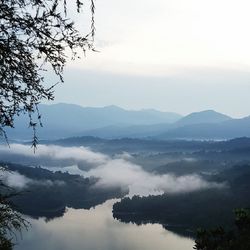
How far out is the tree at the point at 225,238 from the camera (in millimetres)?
21125

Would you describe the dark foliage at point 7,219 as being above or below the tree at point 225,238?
above

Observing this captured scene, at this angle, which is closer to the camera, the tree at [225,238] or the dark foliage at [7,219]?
the dark foliage at [7,219]

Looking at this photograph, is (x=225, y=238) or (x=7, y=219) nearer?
(x=7, y=219)

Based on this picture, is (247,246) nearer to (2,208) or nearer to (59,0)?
(2,208)

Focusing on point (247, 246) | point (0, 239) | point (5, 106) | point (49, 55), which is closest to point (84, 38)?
point (49, 55)

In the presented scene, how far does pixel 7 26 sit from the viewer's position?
26.5 ft

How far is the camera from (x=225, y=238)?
72.3 feet

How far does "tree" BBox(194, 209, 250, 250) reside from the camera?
21.1 metres

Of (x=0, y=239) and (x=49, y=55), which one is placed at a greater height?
(x=49, y=55)

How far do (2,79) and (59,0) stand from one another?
1.78m

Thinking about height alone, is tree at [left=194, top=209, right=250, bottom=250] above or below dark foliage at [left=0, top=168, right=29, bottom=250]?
below

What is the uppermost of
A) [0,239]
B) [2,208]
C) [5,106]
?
[5,106]

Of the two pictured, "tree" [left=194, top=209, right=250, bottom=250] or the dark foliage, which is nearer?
the dark foliage

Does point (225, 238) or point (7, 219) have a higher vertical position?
point (7, 219)
